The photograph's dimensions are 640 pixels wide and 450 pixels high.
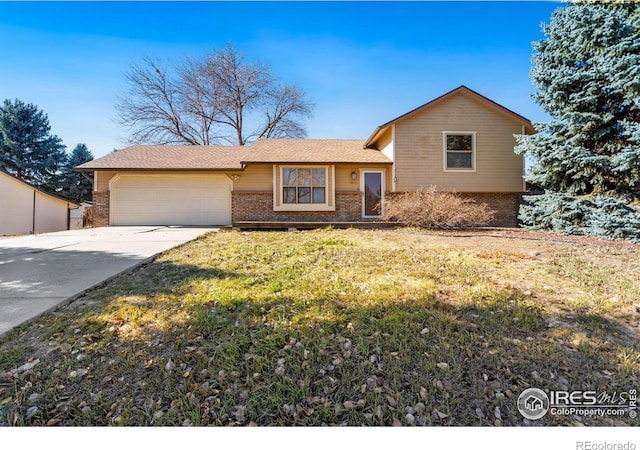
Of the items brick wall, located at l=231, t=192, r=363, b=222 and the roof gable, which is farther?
brick wall, located at l=231, t=192, r=363, b=222

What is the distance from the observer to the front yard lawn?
168cm

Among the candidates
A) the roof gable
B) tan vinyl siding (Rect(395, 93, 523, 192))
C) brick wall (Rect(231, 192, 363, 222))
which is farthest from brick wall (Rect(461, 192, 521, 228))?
brick wall (Rect(231, 192, 363, 222))

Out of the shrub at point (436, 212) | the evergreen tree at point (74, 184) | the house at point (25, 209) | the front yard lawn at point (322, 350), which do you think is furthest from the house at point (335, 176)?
the evergreen tree at point (74, 184)

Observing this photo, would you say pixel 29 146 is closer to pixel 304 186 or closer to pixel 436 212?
pixel 304 186

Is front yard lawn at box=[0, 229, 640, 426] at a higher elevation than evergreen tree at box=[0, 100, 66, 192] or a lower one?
lower

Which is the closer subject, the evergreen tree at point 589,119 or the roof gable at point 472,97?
the evergreen tree at point 589,119

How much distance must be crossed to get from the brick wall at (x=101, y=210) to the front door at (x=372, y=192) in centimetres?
1070

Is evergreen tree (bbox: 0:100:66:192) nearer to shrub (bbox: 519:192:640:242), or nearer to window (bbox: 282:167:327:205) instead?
window (bbox: 282:167:327:205)

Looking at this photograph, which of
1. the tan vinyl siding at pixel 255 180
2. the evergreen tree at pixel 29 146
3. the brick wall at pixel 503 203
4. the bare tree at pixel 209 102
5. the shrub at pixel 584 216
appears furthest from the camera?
the evergreen tree at pixel 29 146

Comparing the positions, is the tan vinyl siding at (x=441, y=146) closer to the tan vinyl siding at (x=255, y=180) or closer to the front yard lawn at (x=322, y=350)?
the tan vinyl siding at (x=255, y=180)

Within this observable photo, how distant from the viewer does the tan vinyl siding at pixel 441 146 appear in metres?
11.3

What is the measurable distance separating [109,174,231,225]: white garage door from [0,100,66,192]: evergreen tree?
2164cm

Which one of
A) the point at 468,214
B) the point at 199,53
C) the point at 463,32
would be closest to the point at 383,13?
the point at 463,32

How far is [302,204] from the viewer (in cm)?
1197
